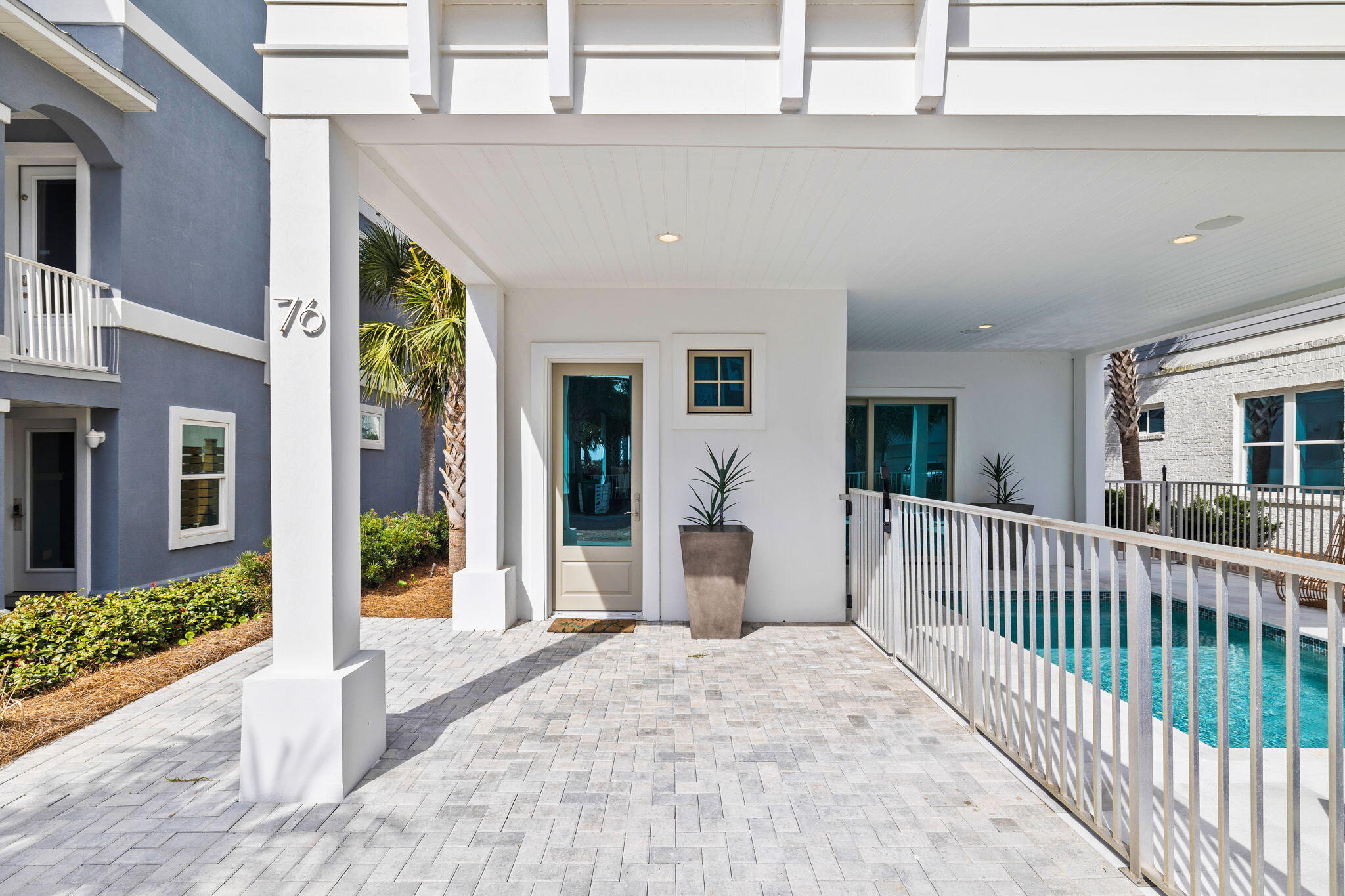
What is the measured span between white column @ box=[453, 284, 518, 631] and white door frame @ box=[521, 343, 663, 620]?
0.26m

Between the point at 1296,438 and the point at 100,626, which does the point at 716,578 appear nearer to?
the point at 100,626

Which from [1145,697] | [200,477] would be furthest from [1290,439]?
[200,477]

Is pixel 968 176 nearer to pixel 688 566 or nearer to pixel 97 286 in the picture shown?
pixel 688 566

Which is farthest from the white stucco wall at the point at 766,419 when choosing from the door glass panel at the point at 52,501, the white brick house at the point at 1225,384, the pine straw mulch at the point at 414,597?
the white brick house at the point at 1225,384

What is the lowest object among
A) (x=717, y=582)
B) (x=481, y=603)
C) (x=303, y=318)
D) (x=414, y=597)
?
(x=414, y=597)

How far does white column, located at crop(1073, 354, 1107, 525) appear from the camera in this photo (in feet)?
24.0

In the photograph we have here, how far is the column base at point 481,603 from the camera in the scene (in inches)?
183

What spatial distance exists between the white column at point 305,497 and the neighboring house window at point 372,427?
6.89 metres

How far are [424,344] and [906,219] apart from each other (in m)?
4.20

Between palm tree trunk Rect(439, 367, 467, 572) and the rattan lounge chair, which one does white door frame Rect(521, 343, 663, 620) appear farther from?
the rattan lounge chair

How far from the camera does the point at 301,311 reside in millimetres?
2449

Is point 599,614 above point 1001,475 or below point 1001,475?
below

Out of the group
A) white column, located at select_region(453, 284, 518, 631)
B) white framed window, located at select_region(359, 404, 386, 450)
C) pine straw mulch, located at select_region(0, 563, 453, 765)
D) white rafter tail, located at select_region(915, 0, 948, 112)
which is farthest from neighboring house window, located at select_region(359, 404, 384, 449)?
white rafter tail, located at select_region(915, 0, 948, 112)

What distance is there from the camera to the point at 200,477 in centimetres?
639
